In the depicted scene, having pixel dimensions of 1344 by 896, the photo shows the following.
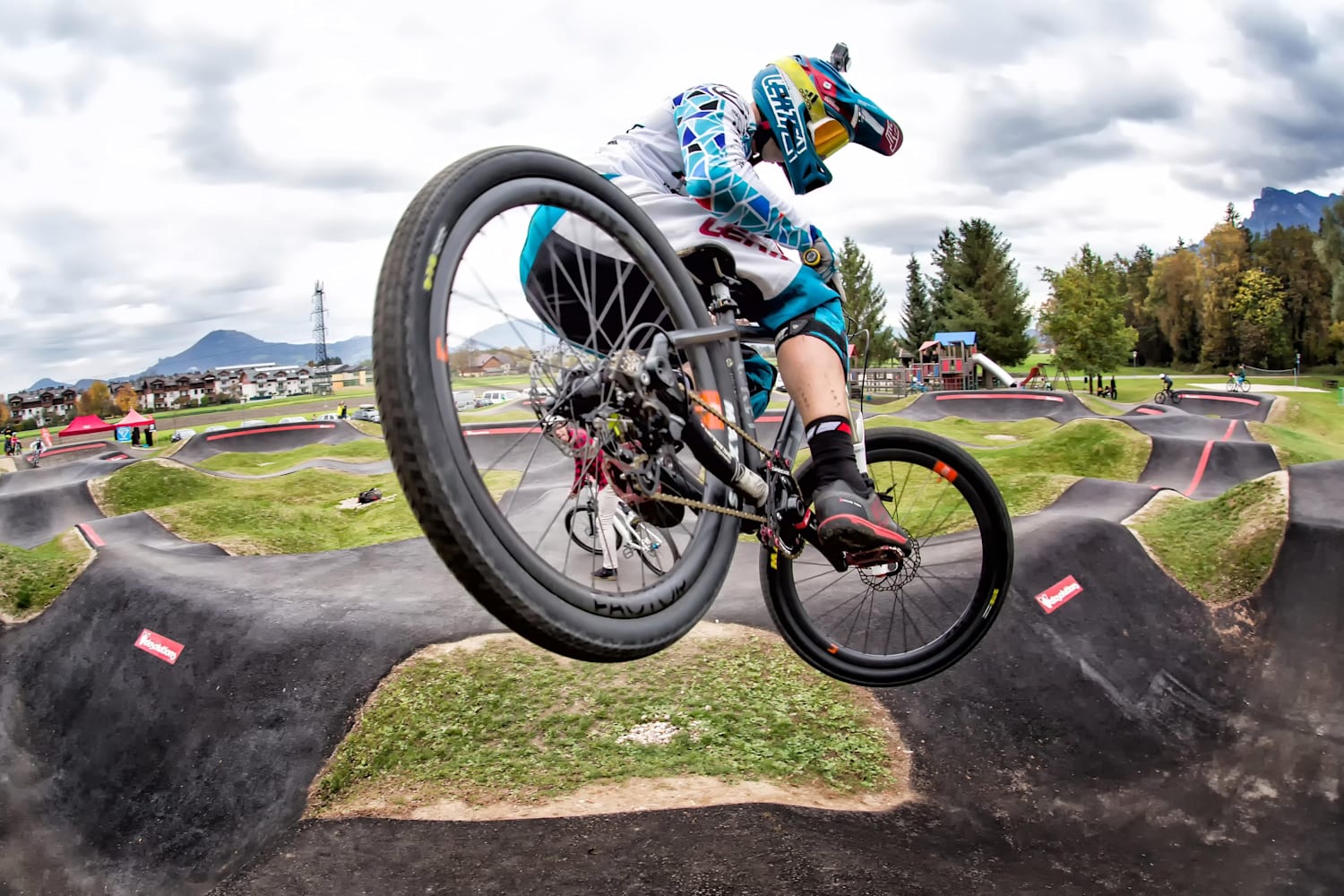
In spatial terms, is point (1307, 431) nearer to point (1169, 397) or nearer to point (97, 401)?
point (1169, 397)

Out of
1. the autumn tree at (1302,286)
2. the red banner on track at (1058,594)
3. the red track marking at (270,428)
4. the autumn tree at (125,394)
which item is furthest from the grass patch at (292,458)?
the autumn tree at (1302,286)

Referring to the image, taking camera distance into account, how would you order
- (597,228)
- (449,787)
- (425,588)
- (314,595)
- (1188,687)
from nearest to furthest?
(597,228) < (449,787) < (1188,687) < (314,595) < (425,588)

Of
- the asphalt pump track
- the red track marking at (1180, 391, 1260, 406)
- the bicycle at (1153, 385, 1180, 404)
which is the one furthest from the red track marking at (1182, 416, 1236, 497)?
the bicycle at (1153, 385, 1180, 404)

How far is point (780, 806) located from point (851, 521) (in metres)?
3.71

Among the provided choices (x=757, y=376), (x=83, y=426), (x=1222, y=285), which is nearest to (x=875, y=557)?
(x=757, y=376)

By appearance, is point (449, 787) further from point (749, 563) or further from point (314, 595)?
point (749, 563)

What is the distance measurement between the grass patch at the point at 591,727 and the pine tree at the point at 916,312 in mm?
58139

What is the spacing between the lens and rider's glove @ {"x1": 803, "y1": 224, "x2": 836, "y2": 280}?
3582mm

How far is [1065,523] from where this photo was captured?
957cm

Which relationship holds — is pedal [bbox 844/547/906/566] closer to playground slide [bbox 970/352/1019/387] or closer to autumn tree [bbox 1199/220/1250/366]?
playground slide [bbox 970/352/1019/387]

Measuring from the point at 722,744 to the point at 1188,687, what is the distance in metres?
4.84

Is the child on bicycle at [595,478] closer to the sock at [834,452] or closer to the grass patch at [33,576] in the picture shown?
the sock at [834,452]

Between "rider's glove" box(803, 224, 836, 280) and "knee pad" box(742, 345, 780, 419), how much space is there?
47cm

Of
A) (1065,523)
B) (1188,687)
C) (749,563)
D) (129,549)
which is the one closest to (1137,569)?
(1065,523)
